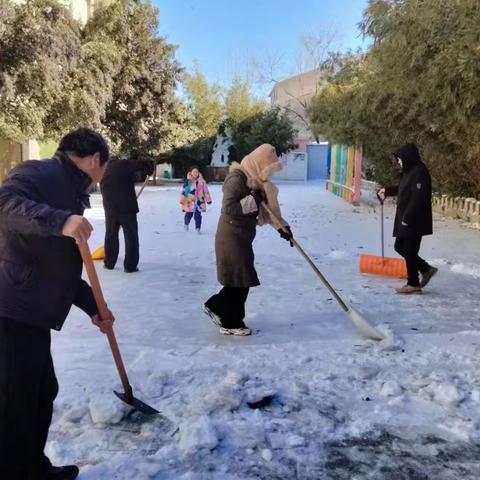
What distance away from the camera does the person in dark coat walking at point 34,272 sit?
2.19 meters

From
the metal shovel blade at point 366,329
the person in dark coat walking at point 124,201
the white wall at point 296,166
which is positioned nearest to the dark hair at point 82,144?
the metal shovel blade at point 366,329

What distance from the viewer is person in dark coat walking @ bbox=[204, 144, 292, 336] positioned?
472 centimetres

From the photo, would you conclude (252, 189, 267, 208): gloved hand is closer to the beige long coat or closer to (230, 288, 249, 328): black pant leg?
the beige long coat

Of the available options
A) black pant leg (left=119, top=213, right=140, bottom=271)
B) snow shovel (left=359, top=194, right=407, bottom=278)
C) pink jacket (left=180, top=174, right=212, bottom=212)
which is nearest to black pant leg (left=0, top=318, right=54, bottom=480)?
black pant leg (left=119, top=213, right=140, bottom=271)

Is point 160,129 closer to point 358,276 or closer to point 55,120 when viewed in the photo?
point 55,120

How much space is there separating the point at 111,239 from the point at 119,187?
71cm

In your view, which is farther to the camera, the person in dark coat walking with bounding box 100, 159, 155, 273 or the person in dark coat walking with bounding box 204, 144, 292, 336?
the person in dark coat walking with bounding box 100, 159, 155, 273

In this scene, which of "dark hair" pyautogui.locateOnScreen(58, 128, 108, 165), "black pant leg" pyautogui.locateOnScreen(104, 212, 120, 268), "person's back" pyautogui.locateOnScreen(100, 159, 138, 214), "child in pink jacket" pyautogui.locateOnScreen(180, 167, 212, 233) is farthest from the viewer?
"child in pink jacket" pyautogui.locateOnScreen(180, 167, 212, 233)

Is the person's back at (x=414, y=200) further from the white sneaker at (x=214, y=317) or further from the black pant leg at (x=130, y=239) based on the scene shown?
the black pant leg at (x=130, y=239)

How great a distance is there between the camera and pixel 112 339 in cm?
299

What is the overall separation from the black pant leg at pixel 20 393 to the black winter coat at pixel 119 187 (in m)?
4.98

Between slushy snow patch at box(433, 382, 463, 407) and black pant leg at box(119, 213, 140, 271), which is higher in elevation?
black pant leg at box(119, 213, 140, 271)

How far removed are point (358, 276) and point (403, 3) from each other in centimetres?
330

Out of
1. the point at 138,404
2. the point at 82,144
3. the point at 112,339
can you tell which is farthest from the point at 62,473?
the point at 82,144
